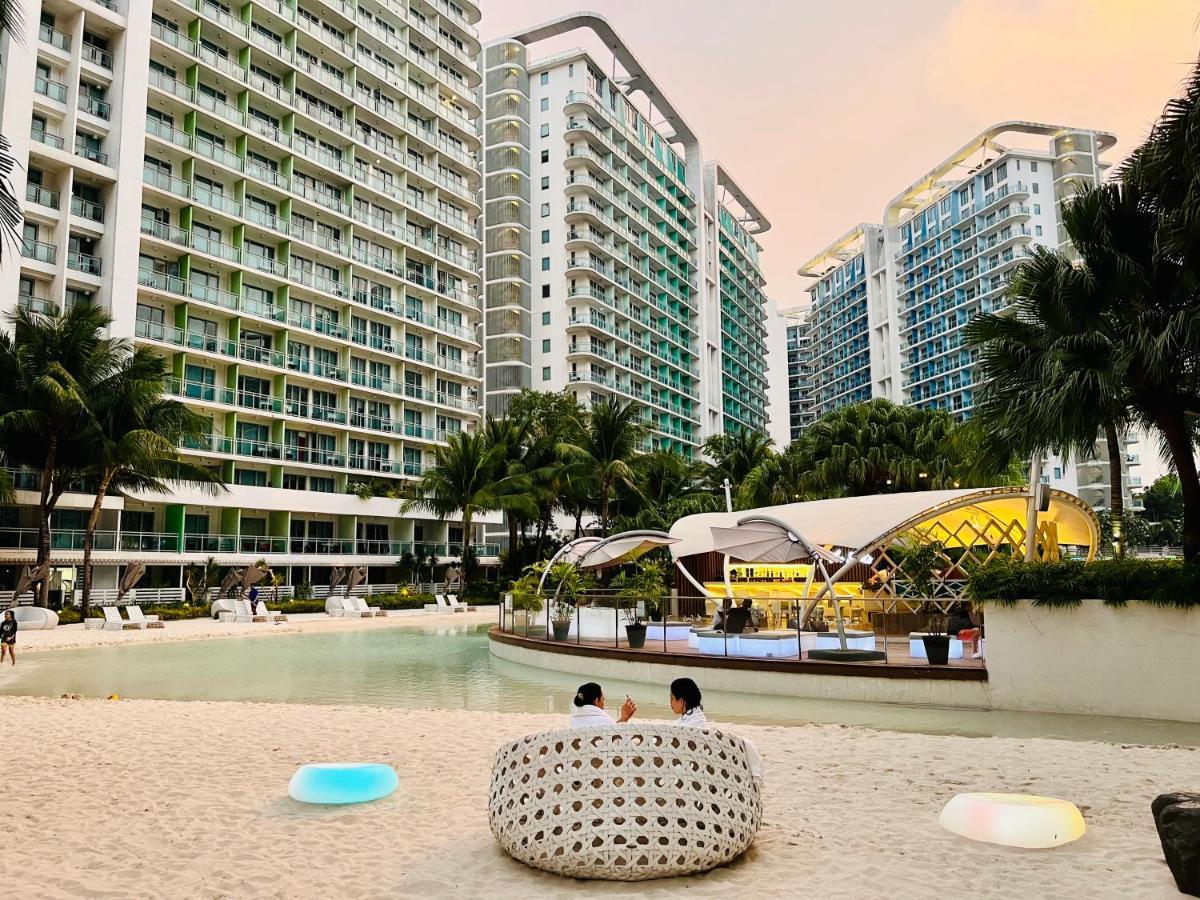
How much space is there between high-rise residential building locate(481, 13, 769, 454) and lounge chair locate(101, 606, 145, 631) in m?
42.9

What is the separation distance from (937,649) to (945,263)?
104 meters

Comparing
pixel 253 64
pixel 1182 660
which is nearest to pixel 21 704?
pixel 1182 660

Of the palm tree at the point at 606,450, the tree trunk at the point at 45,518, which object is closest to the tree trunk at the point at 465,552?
the palm tree at the point at 606,450

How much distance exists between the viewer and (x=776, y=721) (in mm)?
14094

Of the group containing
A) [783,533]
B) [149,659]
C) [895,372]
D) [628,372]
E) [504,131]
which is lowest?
[149,659]

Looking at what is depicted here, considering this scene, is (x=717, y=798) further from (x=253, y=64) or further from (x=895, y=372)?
(x=895, y=372)

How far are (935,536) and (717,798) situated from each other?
2238 centimetres

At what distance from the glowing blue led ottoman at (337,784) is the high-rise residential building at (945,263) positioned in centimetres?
8495

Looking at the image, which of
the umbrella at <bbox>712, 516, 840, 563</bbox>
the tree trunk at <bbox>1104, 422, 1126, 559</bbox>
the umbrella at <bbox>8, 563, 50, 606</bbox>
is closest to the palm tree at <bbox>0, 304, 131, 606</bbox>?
the umbrella at <bbox>8, 563, 50, 606</bbox>

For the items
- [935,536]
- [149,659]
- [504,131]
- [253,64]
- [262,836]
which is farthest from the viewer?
[504,131]

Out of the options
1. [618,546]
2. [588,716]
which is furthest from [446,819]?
[618,546]

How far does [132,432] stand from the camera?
32562mm

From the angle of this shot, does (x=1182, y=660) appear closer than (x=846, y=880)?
No

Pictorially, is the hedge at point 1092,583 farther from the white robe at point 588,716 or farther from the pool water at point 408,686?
the white robe at point 588,716
